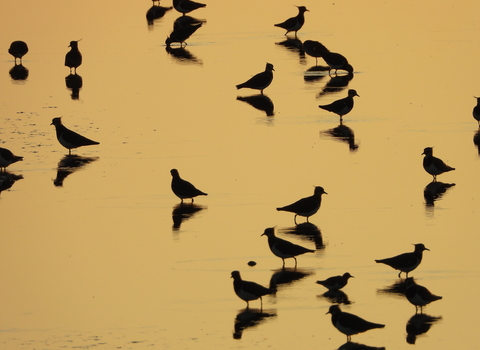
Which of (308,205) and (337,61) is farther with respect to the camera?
(337,61)

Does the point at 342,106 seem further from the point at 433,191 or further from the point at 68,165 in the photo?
the point at 68,165

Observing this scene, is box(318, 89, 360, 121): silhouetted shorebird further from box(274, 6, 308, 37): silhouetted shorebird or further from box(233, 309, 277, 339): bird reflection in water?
box(274, 6, 308, 37): silhouetted shorebird

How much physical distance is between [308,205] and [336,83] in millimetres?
11827

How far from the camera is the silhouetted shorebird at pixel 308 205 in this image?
50.7 feet

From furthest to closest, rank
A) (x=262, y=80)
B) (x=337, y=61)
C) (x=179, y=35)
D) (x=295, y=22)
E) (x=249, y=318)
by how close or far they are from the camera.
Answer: (x=295, y=22), (x=179, y=35), (x=337, y=61), (x=262, y=80), (x=249, y=318)

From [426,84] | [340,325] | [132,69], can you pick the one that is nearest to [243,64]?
[132,69]

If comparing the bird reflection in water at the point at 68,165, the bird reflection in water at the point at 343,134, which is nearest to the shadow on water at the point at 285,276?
the bird reflection in water at the point at 68,165

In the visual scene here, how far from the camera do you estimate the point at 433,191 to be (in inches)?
683

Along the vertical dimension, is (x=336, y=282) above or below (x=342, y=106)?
above

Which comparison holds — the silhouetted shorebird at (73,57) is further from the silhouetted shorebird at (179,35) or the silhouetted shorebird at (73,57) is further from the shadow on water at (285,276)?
the shadow on water at (285,276)

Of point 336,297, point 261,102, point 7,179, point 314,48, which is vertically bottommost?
point 261,102

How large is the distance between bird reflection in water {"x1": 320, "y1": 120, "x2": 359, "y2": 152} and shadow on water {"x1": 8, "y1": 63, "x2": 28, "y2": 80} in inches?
420

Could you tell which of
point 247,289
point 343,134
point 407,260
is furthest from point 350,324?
point 343,134

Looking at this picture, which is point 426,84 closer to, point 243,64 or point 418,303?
point 243,64
